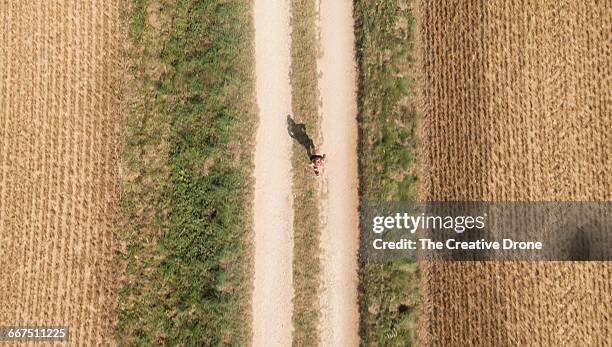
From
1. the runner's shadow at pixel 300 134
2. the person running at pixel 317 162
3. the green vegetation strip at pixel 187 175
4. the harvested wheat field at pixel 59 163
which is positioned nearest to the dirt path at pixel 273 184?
the runner's shadow at pixel 300 134

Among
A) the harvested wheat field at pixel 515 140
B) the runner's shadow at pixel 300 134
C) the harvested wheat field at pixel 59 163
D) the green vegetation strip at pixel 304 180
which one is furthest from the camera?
the runner's shadow at pixel 300 134

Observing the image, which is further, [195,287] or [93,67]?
[93,67]

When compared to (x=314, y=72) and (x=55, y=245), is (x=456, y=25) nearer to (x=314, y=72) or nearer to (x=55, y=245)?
(x=314, y=72)

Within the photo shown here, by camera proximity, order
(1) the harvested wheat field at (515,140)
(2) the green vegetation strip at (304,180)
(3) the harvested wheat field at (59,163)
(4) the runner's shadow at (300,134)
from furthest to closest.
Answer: (4) the runner's shadow at (300,134) < (3) the harvested wheat field at (59,163) < (2) the green vegetation strip at (304,180) < (1) the harvested wheat field at (515,140)

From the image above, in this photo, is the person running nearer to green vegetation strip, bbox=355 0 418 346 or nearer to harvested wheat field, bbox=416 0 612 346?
green vegetation strip, bbox=355 0 418 346

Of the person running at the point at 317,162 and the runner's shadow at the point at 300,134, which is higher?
the runner's shadow at the point at 300,134

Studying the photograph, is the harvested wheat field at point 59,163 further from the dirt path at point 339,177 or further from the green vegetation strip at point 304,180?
the dirt path at point 339,177

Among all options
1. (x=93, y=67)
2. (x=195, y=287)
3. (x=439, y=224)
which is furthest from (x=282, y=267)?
(x=93, y=67)
